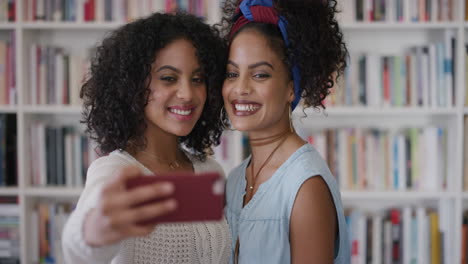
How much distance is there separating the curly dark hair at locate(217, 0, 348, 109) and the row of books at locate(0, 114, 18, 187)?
164 centimetres

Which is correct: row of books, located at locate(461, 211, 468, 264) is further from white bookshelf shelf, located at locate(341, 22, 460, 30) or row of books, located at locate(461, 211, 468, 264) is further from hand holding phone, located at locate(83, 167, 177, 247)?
hand holding phone, located at locate(83, 167, 177, 247)

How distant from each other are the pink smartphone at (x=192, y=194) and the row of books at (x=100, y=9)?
1812mm

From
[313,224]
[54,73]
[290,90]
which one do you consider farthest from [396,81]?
[54,73]

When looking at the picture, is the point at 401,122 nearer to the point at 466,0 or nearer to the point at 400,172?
the point at 400,172

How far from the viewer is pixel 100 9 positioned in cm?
250

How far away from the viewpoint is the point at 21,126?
8.17 ft

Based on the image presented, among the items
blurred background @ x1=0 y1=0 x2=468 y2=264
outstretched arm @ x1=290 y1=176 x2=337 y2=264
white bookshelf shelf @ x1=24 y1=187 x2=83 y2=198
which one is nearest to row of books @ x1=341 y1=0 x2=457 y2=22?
blurred background @ x1=0 y1=0 x2=468 y2=264

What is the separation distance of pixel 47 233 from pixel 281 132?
1.74 meters

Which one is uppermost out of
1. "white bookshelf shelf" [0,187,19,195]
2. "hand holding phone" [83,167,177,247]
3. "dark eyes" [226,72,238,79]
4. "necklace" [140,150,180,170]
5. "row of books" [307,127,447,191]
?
"dark eyes" [226,72,238,79]

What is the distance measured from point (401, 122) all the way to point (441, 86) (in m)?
0.32

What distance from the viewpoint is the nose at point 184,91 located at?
1318 millimetres

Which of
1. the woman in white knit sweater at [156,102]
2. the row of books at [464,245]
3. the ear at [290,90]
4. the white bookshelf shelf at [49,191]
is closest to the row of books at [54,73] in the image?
the white bookshelf shelf at [49,191]

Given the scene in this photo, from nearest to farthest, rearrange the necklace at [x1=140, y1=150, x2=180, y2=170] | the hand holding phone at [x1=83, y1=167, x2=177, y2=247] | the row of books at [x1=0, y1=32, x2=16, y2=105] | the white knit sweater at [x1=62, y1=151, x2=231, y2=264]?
the hand holding phone at [x1=83, y1=167, x2=177, y2=247], the white knit sweater at [x1=62, y1=151, x2=231, y2=264], the necklace at [x1=140, y1=150, x2=180, y2=170], the row of books at [x1=0, y1=32, x2=16, y2=105]

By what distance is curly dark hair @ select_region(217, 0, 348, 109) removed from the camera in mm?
1304
